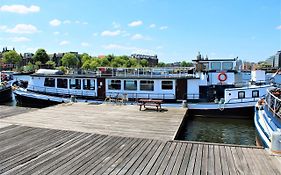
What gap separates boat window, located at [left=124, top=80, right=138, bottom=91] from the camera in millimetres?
17781

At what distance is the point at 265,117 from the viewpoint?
9.99 m

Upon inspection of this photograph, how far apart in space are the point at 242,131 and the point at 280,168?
8.05 m

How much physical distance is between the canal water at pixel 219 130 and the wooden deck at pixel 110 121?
112 cm

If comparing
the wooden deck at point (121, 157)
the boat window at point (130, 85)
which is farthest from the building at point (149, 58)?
the wooden deck at point (121, 157)

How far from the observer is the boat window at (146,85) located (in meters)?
17.4

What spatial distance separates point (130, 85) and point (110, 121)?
708cm

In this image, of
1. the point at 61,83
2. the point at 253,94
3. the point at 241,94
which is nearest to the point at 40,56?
the point at 61,83

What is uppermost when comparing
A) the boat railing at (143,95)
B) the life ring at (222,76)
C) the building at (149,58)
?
the building at (149,58)

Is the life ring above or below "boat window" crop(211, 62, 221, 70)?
below

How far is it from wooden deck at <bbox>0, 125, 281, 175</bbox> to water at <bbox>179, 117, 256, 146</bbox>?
486 centimetres

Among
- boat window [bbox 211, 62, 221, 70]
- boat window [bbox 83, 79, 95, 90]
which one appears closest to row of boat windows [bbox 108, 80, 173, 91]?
boat window [bbox 83, 79, 95, 90]

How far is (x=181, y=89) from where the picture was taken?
16.8 m

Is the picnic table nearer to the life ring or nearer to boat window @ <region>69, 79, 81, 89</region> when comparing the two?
the life ring

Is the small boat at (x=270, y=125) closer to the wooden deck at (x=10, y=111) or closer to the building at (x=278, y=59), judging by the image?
the wooden deck at (x=10, y=111)
